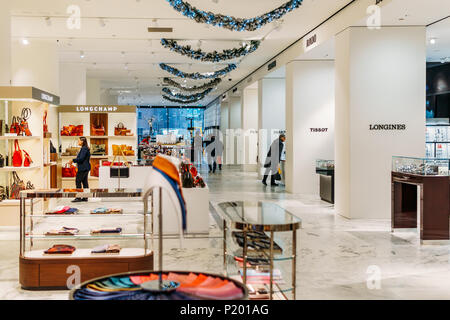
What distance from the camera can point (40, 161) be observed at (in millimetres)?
9312

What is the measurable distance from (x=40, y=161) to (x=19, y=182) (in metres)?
0.51

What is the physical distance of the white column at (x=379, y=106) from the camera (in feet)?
31.6

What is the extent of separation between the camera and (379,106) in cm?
970

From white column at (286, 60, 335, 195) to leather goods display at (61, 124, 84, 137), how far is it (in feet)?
18.2

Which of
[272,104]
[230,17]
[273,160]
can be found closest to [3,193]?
[230,17]

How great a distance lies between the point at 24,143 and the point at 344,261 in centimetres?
588

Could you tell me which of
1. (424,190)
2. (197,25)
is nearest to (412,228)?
(424,190)

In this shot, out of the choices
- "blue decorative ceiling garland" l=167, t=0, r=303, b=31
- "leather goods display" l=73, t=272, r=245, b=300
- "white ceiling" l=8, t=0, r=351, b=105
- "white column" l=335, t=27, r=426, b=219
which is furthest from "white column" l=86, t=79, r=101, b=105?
"leather goods display" l=73, t=272, r=245, b=300

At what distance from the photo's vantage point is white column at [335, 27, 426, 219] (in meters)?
9.64

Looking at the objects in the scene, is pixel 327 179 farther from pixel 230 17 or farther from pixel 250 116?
pixel 250 116

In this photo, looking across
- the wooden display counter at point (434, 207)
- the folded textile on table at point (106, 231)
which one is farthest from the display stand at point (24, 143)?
the wooden display counter at point (434, 207)

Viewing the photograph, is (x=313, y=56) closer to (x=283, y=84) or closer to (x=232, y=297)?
(x=283, y=84)

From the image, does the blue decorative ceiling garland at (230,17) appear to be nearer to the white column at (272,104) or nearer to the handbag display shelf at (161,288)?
the handbag display shelf at (161,288)
